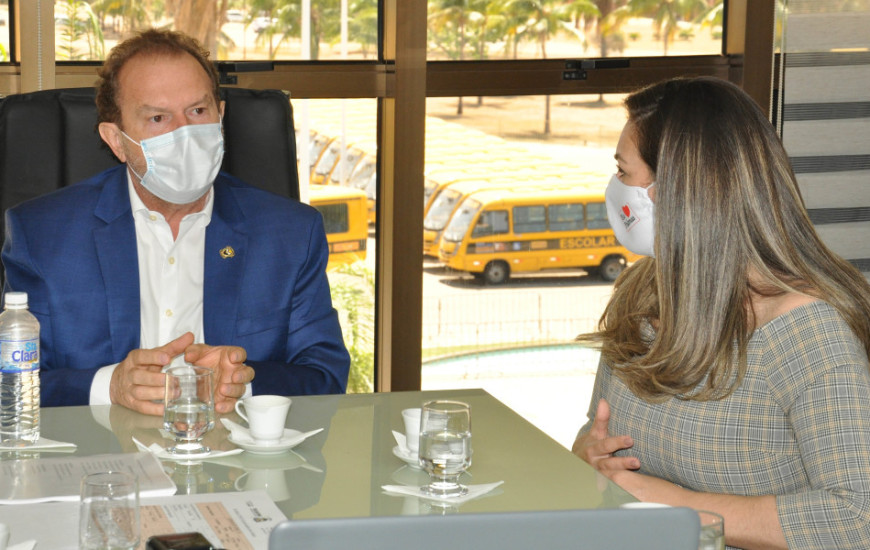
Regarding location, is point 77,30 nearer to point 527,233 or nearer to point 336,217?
point 336,217

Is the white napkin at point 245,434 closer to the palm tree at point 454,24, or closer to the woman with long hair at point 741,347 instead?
the woman with long hair at point 741,347

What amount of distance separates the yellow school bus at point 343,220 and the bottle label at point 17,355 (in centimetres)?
180

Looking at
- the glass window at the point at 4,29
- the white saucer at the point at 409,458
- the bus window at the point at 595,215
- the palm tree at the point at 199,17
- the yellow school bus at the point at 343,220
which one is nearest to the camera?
the white saucer at the point at 409,458

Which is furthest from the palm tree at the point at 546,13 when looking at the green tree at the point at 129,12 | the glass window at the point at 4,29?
the glass window at the point at 4,29

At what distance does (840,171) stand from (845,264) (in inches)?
77.5

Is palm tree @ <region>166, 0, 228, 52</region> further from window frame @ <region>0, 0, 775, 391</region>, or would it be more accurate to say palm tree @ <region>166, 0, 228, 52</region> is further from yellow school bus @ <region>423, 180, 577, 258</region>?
yellow school bus @ <region>423, 180, 577, 258</region>

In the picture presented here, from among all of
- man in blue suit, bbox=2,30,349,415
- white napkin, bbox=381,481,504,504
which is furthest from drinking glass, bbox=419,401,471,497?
man in blue suit, bbox=2,30,349,415

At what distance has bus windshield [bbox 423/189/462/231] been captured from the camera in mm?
3480

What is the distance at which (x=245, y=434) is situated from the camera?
161cm

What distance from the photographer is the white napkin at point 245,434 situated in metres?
1.57

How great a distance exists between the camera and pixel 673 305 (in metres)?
1.76

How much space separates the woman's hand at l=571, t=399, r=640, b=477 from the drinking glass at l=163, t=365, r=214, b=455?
64 centimetres

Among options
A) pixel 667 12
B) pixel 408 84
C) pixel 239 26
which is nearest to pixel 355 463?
pixel 408 84

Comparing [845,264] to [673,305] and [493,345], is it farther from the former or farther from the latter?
[493,345]
